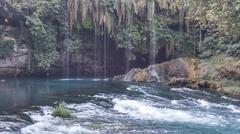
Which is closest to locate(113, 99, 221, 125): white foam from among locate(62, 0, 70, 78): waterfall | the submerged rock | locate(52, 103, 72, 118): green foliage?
locate(52, 103, 72, 118): green foliage

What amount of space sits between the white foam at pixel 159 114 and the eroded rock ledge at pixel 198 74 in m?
6.67

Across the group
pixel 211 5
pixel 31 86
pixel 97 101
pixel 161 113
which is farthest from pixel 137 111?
pixel 31 86

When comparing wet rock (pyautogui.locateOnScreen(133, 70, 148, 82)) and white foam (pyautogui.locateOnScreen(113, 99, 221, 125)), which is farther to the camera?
wet rock (pyautogui.locateOnScreen(133, 70, 148, 82))

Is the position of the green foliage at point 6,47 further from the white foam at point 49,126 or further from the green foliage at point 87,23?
the white foam at point 49,126

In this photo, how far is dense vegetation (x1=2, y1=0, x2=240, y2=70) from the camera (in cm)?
2953

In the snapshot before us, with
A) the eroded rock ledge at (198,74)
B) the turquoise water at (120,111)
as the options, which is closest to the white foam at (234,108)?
the turquoise water at (120,111)

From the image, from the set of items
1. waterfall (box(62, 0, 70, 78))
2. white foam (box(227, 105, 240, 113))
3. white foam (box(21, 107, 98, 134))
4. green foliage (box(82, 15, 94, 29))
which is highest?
green foliage (box(82, 15, 94, 29))

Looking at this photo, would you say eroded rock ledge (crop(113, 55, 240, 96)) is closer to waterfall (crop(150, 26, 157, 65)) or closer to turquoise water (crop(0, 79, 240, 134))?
turquoise water (crop(0, 79, 240, 134))

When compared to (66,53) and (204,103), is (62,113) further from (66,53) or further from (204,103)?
(66,53)

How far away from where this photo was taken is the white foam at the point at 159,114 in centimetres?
1526

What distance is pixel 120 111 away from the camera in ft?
55.6

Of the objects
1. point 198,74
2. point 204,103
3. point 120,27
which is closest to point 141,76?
point 198,74

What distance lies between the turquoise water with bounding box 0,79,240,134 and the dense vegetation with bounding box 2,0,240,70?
6.40m

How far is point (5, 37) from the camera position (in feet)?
98.1
